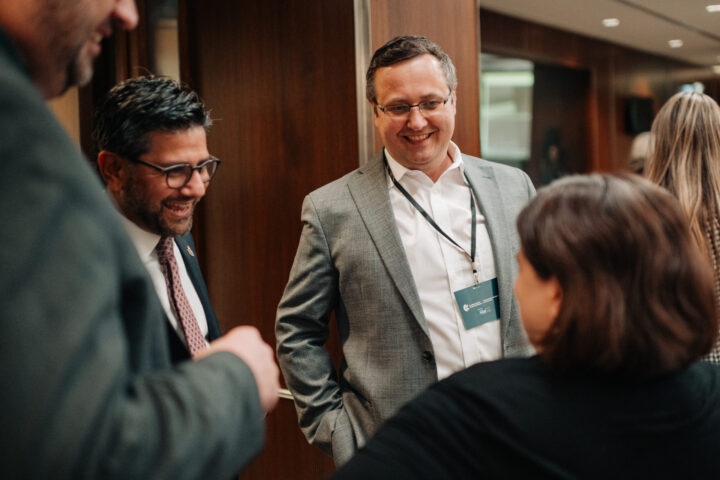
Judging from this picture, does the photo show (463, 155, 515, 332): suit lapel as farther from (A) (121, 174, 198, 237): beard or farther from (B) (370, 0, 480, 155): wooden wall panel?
(A) (121, 174, 198, 237): beard

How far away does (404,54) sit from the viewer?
1854 mm

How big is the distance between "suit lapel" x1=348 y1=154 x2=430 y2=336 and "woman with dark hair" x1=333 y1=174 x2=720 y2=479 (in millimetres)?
826

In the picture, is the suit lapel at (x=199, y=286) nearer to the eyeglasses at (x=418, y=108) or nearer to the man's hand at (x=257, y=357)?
the eyeglasses at (x=418, y=108)

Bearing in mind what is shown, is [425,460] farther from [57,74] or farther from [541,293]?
[57,74]

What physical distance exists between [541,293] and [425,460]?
289 mm

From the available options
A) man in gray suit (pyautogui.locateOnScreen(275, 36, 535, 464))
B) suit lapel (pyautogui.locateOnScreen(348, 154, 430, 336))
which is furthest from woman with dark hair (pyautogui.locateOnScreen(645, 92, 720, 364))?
suit lapel (pyautogui.locateOnScreen(348, 154, 430, 336))

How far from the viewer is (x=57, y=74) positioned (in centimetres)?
70

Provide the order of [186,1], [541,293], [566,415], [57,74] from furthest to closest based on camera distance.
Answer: [186,1]
[541,293]
[566,415]
[57,74]

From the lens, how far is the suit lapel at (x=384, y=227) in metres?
1.75

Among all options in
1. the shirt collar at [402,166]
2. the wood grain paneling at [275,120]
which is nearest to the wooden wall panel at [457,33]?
the wood grain paneling at [275,120]

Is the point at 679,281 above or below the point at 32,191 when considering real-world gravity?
below

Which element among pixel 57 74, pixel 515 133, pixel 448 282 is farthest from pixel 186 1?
pixel 515 133

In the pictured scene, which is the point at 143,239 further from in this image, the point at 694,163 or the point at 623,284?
the point at 694,163

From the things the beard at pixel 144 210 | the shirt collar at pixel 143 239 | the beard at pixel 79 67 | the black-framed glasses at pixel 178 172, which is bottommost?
the shirt collar at pixel 143 239
